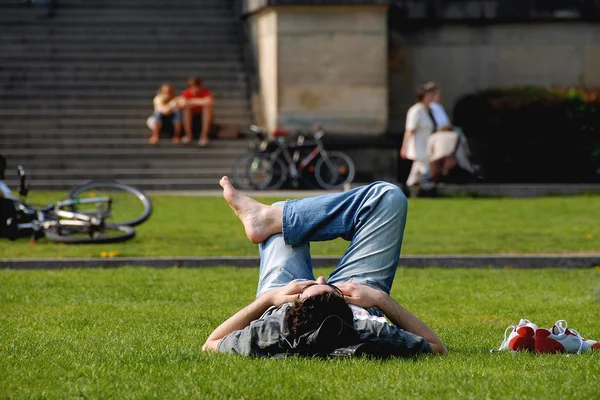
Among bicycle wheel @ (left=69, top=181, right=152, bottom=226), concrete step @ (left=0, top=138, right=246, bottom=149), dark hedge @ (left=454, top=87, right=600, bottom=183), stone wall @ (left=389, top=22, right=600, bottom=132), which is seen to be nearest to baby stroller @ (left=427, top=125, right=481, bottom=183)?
dark hedge @ (left=454, top=87, right=600, bottom=183)

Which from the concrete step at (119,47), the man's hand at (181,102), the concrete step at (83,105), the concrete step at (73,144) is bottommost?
the concrete step at (73,144)

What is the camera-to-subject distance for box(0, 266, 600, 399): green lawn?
18.6ft

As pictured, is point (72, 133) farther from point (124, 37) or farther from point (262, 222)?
point (262, 222)

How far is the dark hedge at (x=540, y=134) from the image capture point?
24.1 meters

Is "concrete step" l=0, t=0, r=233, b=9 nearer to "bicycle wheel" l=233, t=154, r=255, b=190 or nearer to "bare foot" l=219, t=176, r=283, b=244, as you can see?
"bicycle wheel" l=233, t=154, r=255, b=190

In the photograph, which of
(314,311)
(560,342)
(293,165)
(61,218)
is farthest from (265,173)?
(314,311)

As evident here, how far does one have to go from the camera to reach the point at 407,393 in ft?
18.2

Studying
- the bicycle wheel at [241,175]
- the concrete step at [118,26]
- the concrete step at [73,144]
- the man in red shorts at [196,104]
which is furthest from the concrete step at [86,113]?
the concrete step at [118,26]

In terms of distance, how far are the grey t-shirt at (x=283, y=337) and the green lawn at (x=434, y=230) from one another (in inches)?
247

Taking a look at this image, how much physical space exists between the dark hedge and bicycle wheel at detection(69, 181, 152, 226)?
1126cm

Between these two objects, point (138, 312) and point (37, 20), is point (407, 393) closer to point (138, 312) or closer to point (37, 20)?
point (138, 312)

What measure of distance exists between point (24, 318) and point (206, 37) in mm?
19890

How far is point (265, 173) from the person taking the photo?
23.0 m

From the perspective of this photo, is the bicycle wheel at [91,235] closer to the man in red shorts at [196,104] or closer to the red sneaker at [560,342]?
the red sneaker at [560,342]
